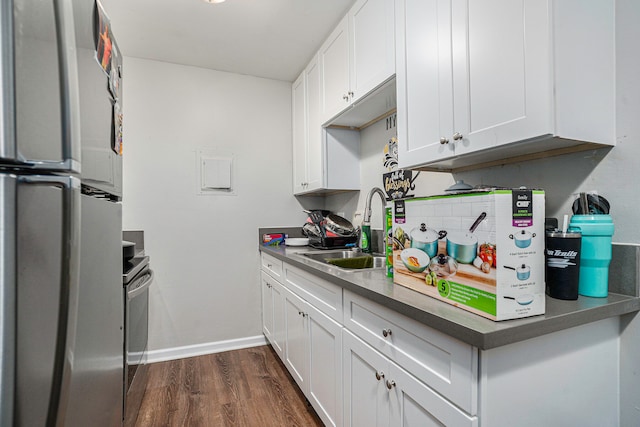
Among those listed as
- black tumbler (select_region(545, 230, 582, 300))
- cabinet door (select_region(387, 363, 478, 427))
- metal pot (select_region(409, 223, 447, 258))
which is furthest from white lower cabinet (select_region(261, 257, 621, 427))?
metal pot (select_region(409, 223, 447, 258))

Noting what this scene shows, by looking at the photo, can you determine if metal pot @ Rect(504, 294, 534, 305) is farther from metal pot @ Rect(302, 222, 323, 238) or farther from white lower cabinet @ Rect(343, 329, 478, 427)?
metal pot @ Rect(302, 222, 323, 238)

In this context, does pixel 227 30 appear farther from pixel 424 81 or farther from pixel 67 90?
pixel 67 90

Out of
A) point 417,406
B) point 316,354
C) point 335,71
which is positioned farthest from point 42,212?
point 335,71

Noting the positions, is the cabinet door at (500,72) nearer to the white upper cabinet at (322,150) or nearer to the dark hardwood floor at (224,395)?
the white upper cabinet at (322,150)

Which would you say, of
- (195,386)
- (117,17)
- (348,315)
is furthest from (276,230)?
(117,17)

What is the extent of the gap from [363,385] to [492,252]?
0.74 meters

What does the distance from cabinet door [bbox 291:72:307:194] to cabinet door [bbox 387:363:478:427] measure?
191cm

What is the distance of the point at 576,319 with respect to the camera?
0.79 metres

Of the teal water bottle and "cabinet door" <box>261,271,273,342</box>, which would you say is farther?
"cabinet door" <box>261,271,273,342</box>

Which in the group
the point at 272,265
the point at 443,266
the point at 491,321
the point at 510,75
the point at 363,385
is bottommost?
the point at 363,385

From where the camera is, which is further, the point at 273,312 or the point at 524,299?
the point at 273,312

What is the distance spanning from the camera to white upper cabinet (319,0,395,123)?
150cm

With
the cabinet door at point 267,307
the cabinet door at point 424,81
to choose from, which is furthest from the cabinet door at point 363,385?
the cabinet door at point 267,307

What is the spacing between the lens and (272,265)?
2.48m
